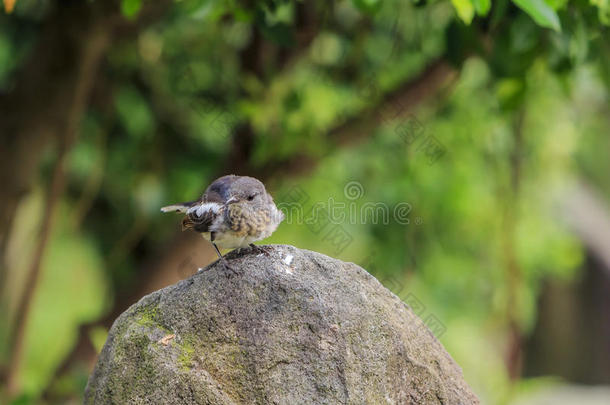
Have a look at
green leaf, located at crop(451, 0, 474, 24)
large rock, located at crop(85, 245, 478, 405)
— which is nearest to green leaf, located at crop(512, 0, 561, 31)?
green leaf, located at crop(451, 0, 474, 24)

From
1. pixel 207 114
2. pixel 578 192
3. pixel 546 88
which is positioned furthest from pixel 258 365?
pixel 578 192

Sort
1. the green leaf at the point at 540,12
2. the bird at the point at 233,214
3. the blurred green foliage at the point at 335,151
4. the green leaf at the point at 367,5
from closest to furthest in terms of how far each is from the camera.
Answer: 1. the green leaf at the point at 540,12
2. the bird at the point at 233,214
3. the green leaf at the point at 367,5
4. the blurred green foliage at the point at 335,151

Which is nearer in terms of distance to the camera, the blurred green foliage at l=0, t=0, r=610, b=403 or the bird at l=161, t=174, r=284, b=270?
the bird at l=161, t=174, r=284, b=270

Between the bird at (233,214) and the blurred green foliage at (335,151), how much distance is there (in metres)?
1.28

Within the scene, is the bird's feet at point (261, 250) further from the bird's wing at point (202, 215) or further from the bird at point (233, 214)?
the bird's wing at point (202, 215)

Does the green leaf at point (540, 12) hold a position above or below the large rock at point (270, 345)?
above

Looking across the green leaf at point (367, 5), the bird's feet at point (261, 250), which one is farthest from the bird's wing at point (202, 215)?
the green leaf at point (367, 5)

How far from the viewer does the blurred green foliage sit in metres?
5.22

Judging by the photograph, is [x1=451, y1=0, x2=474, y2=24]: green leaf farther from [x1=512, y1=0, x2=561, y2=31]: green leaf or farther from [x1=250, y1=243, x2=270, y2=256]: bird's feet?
[x1=250, y1=243, x2=270, y2=256]: bird's feet

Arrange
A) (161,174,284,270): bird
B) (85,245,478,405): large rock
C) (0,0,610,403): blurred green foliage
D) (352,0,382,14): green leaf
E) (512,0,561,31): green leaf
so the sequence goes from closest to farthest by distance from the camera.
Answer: (85,245,478,405): large rock < (512,0,561,31): green leaf < (161,174,284,270): bird < (352,0,382,14): green leaf < (0,0,610,403): blurred green foliage

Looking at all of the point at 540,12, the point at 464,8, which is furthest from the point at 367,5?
the point at 540,12

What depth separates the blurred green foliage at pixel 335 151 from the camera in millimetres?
5219

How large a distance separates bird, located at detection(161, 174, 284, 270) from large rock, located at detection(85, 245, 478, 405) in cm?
14

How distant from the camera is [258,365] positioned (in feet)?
7.95
